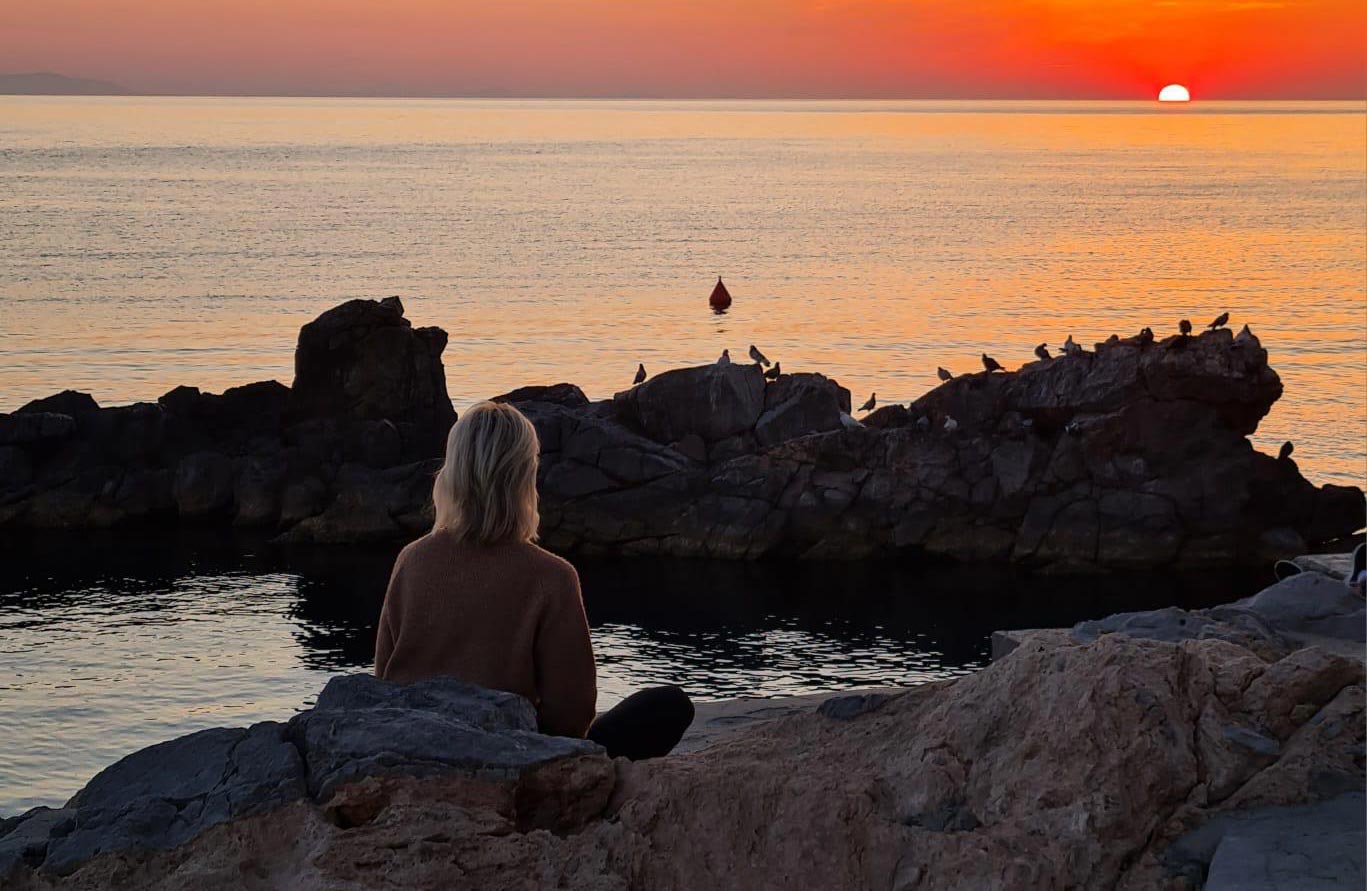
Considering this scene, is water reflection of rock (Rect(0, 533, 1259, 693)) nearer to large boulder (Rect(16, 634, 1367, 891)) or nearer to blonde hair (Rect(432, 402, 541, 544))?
blonde hair (Rect(432, 402, 541, 544))

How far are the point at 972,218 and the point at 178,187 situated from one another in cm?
6841

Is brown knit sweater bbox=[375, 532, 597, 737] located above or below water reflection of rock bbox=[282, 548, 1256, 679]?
above

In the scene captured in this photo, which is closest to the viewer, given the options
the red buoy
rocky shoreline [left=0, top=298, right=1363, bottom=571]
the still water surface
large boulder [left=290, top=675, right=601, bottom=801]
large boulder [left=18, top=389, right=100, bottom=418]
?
large boulder [left=290, top=675, right=601, bottom=801]

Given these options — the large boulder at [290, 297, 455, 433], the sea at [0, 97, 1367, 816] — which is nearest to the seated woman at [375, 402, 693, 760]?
the sea at [0, 97, 1367, 816]

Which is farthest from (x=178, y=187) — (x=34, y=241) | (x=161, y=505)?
(x=161, y=505)

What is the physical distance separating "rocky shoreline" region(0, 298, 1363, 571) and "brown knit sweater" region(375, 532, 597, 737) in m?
27.2

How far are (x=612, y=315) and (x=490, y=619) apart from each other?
6808cm

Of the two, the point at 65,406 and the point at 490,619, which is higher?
the point at 65,406

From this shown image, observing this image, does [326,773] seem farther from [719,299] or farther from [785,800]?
[719,299]

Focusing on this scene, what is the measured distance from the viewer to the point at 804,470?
34438 mm

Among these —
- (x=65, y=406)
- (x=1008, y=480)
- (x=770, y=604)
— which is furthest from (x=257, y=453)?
(x=1008, y=480)

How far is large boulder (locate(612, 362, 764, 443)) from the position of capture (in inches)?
1435

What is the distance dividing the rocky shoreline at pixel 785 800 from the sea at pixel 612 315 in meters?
17.4

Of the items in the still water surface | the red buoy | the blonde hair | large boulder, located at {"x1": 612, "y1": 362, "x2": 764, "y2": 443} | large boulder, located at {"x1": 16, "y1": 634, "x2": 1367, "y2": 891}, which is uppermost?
the red buoy
